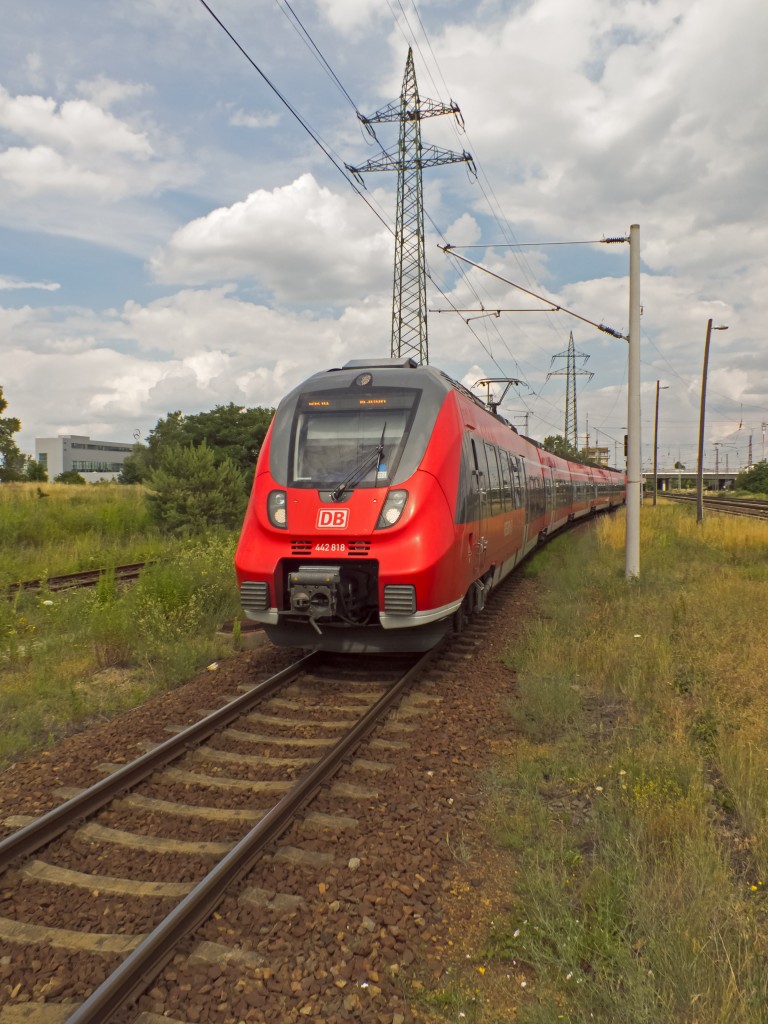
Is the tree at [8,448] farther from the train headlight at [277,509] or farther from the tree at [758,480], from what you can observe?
the tree at [758,480]

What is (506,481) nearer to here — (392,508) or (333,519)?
(392,508)

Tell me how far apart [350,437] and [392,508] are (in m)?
1.06

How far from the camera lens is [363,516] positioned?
6914 millimetres

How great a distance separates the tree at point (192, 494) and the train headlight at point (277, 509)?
13.8m

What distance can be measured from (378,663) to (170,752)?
126 inches

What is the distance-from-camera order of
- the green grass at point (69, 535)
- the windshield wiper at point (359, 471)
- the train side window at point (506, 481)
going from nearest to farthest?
1. the windshield wiper at point (359, 471)
2. the train side window at point (506, 481)
3. the green grass at point (69, 535)

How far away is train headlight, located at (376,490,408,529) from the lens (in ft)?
22.5

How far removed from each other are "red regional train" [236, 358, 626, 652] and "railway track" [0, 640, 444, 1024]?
95cm

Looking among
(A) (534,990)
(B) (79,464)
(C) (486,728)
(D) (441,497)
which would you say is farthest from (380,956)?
(B) (79,464)

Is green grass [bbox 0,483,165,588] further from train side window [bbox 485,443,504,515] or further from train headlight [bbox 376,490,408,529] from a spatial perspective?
train headlight [bbox 376,490,408,529]

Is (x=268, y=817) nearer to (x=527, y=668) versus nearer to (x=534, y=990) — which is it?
(x=534, y=990)

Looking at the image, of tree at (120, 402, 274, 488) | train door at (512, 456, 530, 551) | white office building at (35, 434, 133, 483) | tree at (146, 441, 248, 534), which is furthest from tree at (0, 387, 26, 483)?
white office building at (35, 434, 133, 483)

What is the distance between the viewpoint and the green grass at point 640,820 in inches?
114

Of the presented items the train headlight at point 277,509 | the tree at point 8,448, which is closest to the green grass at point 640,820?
the train headlight at point 277,509
